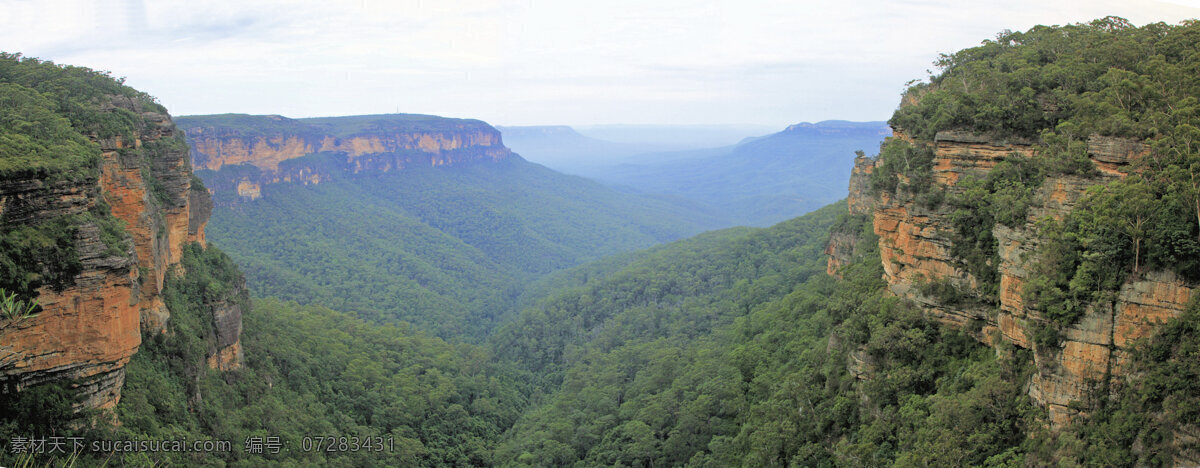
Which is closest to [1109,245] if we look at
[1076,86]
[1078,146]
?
[1078,146]

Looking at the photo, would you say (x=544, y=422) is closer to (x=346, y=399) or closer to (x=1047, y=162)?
(x=346, y=399)

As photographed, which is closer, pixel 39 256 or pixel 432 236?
pixel 39 256

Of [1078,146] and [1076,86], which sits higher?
[1076,86]

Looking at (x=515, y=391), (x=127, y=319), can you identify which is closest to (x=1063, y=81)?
(x=127, y=319)

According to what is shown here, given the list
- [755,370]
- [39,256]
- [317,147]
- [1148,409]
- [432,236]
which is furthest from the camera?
[317,147]

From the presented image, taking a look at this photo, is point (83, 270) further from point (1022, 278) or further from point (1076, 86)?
point (1076, 86)
